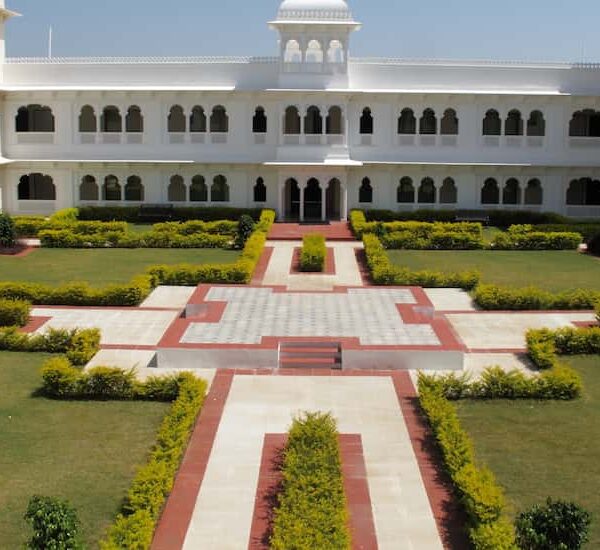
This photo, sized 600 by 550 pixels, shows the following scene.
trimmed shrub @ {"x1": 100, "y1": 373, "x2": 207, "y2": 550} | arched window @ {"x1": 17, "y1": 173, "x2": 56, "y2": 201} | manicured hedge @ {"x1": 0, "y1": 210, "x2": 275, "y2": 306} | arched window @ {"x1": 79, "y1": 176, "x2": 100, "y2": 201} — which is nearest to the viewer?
trimmed shrub @ {"x1": 100, "y1": 373, "x2": 207, "y2": 550}

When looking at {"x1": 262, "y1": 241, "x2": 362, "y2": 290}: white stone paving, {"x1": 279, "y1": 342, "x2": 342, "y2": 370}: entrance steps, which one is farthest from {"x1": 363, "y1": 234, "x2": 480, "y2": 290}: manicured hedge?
{"x1": 279, "y1": 342, "x2": 342, "y2": 370}: entrance steps

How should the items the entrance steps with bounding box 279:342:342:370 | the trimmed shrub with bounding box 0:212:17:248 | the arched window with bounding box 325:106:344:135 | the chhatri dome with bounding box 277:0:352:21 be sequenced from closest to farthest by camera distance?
the entrance steps with bounding box 279:342:342:370, the trimmed shrub with bounding box 0:212:17:248, the chhatri dome with bounding box 277:0:352:21, the arched window with bounding box 325:106:344:135

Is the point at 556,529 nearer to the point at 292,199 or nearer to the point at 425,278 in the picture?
the point at 425,278

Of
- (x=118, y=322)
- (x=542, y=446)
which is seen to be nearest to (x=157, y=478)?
(x=542, y=446)

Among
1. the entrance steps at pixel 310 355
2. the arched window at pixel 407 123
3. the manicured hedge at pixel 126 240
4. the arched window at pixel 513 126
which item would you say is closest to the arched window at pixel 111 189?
the manicured hedge at pixel 126 240

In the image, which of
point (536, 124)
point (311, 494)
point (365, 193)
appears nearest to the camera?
point (311, 494)

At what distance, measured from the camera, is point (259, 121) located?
36.0 m

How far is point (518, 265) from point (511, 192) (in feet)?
36.9

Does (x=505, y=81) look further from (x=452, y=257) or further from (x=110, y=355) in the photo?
(x=110, y=355)

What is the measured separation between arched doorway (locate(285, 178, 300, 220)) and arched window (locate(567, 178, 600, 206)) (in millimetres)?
11383

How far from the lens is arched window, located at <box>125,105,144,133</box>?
36781 mm

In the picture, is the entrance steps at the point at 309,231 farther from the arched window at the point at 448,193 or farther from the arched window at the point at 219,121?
the arched window at the point at 219,121

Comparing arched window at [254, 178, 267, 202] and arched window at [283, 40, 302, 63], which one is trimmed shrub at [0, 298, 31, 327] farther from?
arched window at [283, 40, 302, 63]

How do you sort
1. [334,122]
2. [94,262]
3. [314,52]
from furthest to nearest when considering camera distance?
[334,122] < [314,52] < [94,262]
